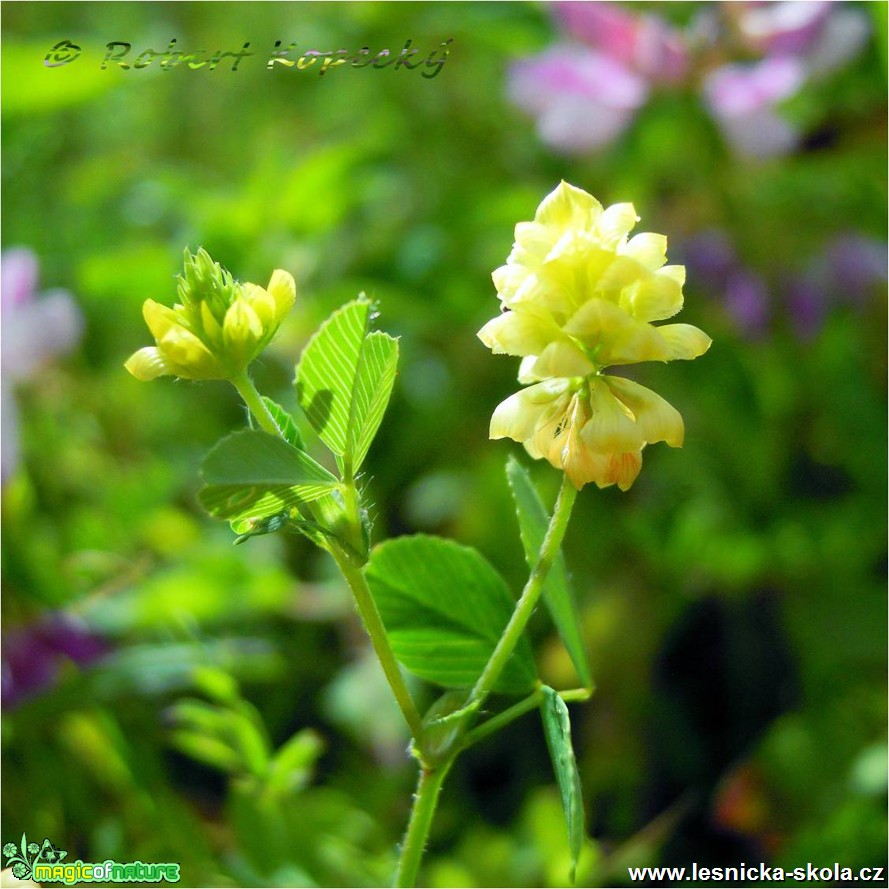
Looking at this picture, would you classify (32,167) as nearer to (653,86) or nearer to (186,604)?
(186,604)

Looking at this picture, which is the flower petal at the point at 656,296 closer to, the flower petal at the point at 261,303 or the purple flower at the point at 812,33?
the flower petal at the point at 261,303

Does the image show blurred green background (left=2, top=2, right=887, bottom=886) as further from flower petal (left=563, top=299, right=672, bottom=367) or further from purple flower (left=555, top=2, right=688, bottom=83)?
flower petal (left=563, top=299, right=672, bottom=367)

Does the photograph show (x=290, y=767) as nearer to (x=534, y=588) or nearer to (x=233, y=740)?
(x=233, y=740)

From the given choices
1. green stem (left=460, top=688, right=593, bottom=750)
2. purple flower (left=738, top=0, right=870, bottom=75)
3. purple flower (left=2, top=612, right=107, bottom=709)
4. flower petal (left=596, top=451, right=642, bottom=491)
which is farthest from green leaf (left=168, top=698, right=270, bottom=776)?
purple flower (left=738, top=0, right=870, bottom=75)

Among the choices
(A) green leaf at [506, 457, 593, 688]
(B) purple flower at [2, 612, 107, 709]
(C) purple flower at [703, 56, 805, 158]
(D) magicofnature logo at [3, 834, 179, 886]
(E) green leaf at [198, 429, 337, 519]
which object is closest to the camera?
(E) green leaf at [198, 429, 337, 519]

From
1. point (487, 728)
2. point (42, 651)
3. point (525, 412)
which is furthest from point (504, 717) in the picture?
point (42, 651)

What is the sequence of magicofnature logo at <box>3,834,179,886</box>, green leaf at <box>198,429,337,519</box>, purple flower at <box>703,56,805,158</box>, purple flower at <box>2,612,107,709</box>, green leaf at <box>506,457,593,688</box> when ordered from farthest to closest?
purple flower at <box>703,56,805,158</box>, purple flower at <box>2,612,107,709</box>, magicofnature logo at <box>3,834,179,886</box>, green leaf at <box>506,457,593,688</box>, green leaf at <box>198,429,337,519</box>
